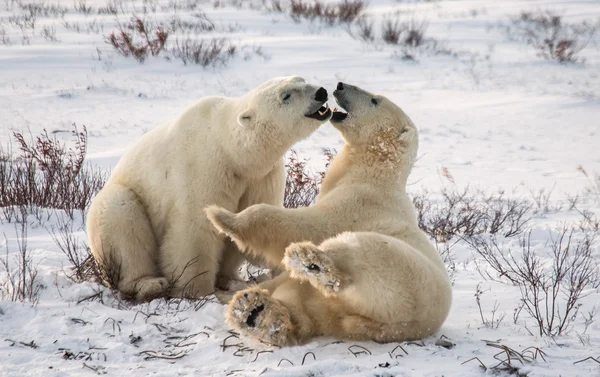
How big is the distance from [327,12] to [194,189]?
1353 cm

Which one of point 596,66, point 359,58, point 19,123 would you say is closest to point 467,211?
point 19,123

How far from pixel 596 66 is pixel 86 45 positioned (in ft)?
33.7

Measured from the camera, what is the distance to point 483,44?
15.1 meters

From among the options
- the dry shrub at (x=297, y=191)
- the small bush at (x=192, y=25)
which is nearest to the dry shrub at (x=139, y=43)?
the small bush at (x=192, y=25)

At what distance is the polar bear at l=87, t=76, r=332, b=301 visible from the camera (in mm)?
3762

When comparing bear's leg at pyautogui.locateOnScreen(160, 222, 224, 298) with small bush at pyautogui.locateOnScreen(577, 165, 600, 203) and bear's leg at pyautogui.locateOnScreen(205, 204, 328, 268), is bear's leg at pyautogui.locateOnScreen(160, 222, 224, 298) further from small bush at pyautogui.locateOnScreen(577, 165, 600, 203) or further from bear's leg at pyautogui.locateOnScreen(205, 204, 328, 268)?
small bush at pyautogui.locateOnScreen(577, 165, 600, 203)

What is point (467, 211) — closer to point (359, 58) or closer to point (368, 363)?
point (368, 363)

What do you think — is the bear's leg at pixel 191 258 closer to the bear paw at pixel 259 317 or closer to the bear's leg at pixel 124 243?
the bear's leg at pixel 124 243

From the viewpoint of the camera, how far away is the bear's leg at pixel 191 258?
375 cm

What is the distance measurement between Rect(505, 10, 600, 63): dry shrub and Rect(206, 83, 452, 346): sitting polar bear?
38.2ft

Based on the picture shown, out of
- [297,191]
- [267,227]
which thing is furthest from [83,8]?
[267,227]

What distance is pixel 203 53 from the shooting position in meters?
12.5

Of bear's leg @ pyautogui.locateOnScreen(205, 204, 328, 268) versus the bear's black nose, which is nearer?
bear's leg @ pyautogui.locateOnScreen(205, 204, 328, 268)

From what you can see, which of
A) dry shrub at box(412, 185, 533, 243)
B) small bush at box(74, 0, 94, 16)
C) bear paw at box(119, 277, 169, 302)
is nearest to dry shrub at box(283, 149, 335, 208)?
dry shrub at box(412, 185, 533, 243)
